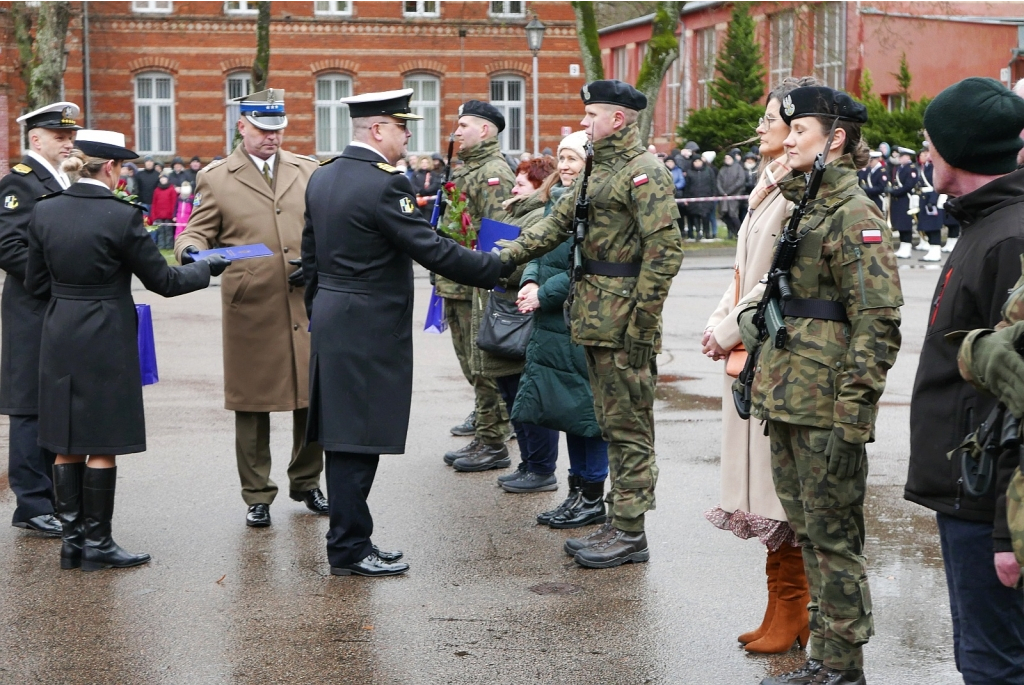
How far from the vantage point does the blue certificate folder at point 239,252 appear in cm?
618

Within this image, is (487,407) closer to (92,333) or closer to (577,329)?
(577,329)

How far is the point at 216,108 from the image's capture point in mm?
40625

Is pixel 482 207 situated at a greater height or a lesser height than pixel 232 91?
lesser

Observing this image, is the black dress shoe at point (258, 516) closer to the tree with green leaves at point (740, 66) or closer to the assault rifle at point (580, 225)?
the assault rifle at point (580, 225)

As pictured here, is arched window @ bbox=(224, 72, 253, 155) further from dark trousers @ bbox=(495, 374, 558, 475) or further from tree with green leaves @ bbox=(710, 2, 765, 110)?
dark trousers @ bbox=(495, 374, 558, 475)

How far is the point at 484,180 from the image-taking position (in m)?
7.83

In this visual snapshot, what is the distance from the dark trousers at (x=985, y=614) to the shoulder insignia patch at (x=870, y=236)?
1021 millimetres

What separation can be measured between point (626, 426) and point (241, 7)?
1463 inches

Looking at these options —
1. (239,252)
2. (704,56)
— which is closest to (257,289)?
(239,252)

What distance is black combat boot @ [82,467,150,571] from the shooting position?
595 cm

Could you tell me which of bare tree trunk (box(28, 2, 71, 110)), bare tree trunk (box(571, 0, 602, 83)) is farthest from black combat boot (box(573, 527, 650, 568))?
bare tree trunk (box(28, 2, 71, 110))

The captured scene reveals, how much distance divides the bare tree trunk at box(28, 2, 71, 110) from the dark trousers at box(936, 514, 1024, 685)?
22.2 meters

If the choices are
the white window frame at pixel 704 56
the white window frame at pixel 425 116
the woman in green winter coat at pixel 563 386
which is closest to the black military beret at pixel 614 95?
the woman in green winter coat at pixel 563 386

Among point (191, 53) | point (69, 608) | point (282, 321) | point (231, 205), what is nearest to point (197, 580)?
point (69, 608)
